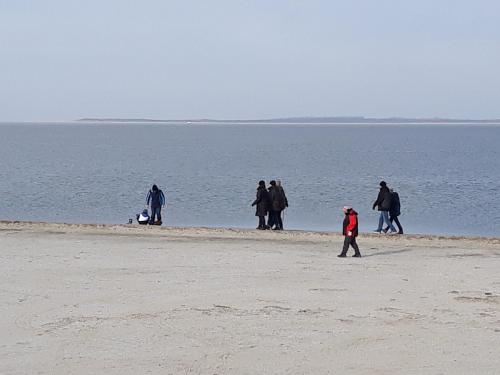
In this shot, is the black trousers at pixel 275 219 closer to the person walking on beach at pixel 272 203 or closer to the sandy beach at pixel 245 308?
the person walking on beach at pixel 272 203

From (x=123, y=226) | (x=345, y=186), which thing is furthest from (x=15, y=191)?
(x=123, y=226)

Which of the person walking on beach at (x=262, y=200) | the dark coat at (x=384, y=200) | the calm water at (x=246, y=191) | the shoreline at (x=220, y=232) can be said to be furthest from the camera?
the calm water at (x=246, y=191)

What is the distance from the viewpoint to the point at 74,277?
17938 millimetres

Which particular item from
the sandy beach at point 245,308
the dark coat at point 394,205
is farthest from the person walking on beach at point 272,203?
the dark coat at point 394,205

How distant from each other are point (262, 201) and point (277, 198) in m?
0.51

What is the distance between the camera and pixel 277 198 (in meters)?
26.2

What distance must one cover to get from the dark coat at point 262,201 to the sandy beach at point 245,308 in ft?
8.77

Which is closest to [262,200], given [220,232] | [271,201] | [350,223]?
[271,201]

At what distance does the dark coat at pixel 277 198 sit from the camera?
26161mm

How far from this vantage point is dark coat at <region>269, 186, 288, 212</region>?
26.2 meters

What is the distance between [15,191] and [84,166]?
1117 inches

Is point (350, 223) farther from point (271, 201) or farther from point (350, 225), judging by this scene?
point (271, 201)

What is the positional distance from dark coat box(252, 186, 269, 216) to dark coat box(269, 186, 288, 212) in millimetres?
139

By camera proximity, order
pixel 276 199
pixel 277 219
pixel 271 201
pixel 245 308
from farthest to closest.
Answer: pixel 277 219 → pixel 271 201 → pixel 276 199 → pixel 245 308
